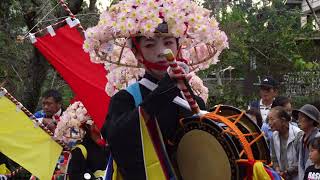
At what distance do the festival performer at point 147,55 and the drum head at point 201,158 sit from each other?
101 millimetres

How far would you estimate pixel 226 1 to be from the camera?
14.9 m

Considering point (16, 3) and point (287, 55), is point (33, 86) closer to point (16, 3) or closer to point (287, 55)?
point (16, 3)

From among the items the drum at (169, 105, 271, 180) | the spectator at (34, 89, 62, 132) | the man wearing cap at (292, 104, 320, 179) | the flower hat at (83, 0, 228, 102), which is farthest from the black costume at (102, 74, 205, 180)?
the spectator at (34, 89, 62, 132)

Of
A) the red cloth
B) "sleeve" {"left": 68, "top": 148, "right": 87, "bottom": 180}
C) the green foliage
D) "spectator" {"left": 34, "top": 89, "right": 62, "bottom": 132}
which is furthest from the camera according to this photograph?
the green foliage

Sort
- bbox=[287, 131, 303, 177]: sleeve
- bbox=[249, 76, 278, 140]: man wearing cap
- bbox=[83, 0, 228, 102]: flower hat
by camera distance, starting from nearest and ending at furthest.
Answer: bbox=[83, 0, 228, 102]: flower hat → bbox=[287, 131, 303, 177]: sleeve → bbox=[249, 76, 278, 140]: man wearing cap

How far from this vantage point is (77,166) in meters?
4.61

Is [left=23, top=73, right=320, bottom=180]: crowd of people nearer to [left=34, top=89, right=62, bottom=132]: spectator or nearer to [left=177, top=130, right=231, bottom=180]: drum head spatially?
[left=34, top=89, right=62, bottom=132]: spectator

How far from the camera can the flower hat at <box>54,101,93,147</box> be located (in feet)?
15.9

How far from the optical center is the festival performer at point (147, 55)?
8.31ft

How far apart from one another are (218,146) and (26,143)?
3081 millimetres

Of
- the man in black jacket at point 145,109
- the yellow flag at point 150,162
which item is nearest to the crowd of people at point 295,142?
the man in black jacket at point 145,109

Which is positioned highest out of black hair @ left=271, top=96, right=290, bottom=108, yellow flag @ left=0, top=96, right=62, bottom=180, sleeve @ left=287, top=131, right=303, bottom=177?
black hair @ left=271, top=96, right=290, bottom=108

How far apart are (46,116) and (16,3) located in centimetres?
328

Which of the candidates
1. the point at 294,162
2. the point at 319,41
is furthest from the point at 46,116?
the point at 319,41
